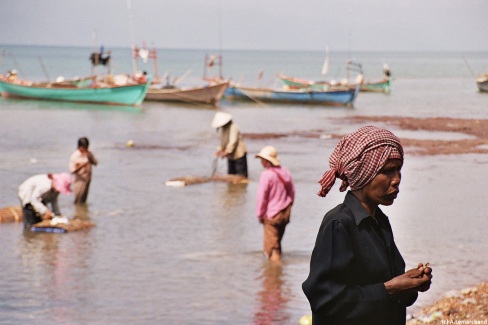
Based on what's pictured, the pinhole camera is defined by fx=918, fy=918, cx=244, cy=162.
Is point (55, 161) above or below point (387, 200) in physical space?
below

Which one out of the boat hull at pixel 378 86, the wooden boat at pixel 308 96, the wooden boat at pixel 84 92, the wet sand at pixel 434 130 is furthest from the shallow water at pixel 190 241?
the boat hull at pixel 378 86

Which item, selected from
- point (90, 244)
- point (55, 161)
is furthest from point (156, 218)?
point (55, 161)

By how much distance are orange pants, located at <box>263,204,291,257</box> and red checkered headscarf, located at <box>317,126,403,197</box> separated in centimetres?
631

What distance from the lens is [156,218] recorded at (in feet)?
43.9

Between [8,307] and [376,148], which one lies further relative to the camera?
[8,307]

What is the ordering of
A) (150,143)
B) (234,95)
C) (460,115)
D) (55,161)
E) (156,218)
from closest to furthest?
1. (156,218)
2. (55,161)
3. (150,143)
4. (460,115)
5. (234,95)

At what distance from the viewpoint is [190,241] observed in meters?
11.6

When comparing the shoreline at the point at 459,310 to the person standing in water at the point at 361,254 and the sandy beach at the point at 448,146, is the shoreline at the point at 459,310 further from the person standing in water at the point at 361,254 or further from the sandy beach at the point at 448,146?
the person standing in water at the point at 361,254

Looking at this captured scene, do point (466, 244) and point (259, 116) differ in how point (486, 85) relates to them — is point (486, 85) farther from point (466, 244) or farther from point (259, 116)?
point (466, 244)

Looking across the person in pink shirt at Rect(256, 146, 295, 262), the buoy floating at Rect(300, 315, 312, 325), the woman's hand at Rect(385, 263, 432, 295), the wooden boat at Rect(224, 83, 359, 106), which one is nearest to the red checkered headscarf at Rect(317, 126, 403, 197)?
the woman's hand at Rect(385, 263, 432, 295)

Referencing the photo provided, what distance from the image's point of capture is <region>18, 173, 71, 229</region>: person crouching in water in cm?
1087

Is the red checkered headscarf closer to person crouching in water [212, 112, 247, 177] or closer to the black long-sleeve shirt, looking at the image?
the black long-sleeve shirt

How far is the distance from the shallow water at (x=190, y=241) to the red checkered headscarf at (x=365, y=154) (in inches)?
198

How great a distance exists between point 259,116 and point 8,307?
100 feet
